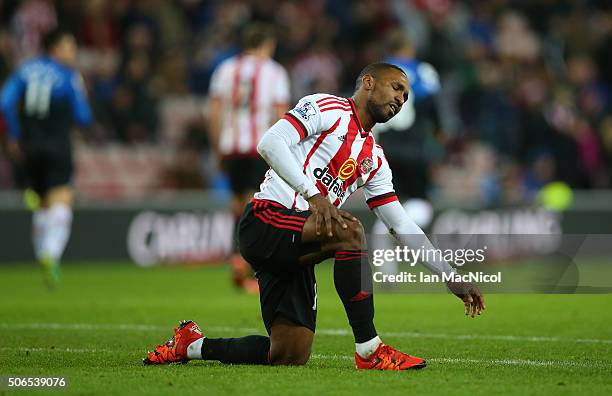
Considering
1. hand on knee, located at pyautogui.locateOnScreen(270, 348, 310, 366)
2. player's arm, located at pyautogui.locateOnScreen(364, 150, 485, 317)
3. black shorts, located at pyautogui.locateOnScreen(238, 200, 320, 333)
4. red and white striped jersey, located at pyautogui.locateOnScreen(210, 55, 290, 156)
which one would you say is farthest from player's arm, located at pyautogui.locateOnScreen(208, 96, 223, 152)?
hand on knee, located at pyautogui.locateOnScreen(270, 348, 310, 366)

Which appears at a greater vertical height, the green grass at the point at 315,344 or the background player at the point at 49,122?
the background player at the point at 49,122

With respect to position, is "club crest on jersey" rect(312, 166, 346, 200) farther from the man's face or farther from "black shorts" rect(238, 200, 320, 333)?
the man's face

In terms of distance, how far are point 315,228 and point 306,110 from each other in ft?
1.97

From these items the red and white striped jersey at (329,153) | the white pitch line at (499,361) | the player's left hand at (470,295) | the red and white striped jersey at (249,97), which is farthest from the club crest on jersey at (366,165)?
the red and white striped jersey at (249,97)

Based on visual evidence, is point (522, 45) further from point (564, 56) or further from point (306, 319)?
point (306, 319)

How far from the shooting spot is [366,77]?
5.96 meters

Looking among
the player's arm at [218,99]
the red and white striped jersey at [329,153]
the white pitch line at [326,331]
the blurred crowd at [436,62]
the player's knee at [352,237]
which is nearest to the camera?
the player's knee at [352,237]

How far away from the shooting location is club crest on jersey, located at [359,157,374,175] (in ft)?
19.6

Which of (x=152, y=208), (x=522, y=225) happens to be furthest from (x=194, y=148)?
→ (x=522, y=225)

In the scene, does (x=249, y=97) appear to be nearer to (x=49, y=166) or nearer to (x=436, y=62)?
(x=49, y=166)

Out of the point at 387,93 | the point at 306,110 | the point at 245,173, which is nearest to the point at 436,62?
the point at 245,173

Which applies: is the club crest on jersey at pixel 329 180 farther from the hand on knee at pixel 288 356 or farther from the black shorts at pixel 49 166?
the black shorts at pixel 49 166

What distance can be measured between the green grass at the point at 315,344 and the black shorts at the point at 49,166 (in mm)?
1066

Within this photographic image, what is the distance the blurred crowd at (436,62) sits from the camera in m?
16.1
